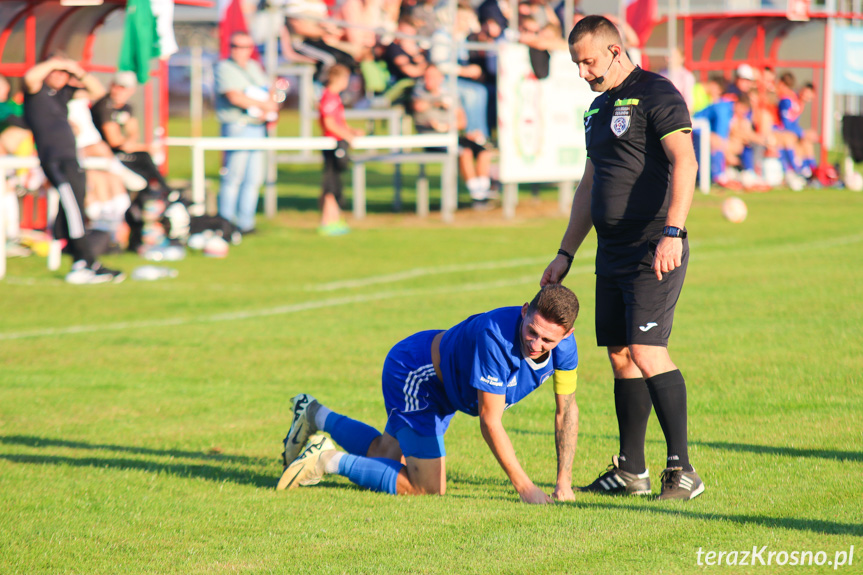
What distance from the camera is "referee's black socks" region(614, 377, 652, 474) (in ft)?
16.3

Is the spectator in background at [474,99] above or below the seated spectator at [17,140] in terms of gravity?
above

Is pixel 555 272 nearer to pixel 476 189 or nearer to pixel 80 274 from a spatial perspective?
pixel 80 274

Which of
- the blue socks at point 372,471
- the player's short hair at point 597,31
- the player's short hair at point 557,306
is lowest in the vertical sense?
the blue socks at point 372,471

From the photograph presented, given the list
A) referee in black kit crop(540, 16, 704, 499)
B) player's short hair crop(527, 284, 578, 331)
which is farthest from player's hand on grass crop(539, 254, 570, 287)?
A: player's short hair crop(527, 284, 578, 331)

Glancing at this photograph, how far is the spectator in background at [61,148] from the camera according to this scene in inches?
453

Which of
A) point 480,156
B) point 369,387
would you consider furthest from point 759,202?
point 369,387

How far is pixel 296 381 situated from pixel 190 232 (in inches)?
268

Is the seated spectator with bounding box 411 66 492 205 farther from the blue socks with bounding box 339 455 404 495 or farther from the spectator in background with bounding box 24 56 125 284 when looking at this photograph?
the blue socks with bounding box 339 455 404 495

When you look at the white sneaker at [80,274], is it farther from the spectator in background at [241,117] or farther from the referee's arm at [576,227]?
the referee's arm at [576,227]

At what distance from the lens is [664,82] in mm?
4828

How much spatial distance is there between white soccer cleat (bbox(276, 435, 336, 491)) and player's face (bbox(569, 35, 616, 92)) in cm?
212

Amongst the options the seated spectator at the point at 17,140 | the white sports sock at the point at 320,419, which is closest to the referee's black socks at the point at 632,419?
the white sports sock at the point at 320,419

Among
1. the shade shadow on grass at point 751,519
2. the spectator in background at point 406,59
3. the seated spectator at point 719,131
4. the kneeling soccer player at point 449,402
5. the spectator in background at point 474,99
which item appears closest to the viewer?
the shade shadow on grass at point 751,519

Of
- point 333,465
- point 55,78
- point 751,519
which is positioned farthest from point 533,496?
point 55,78
